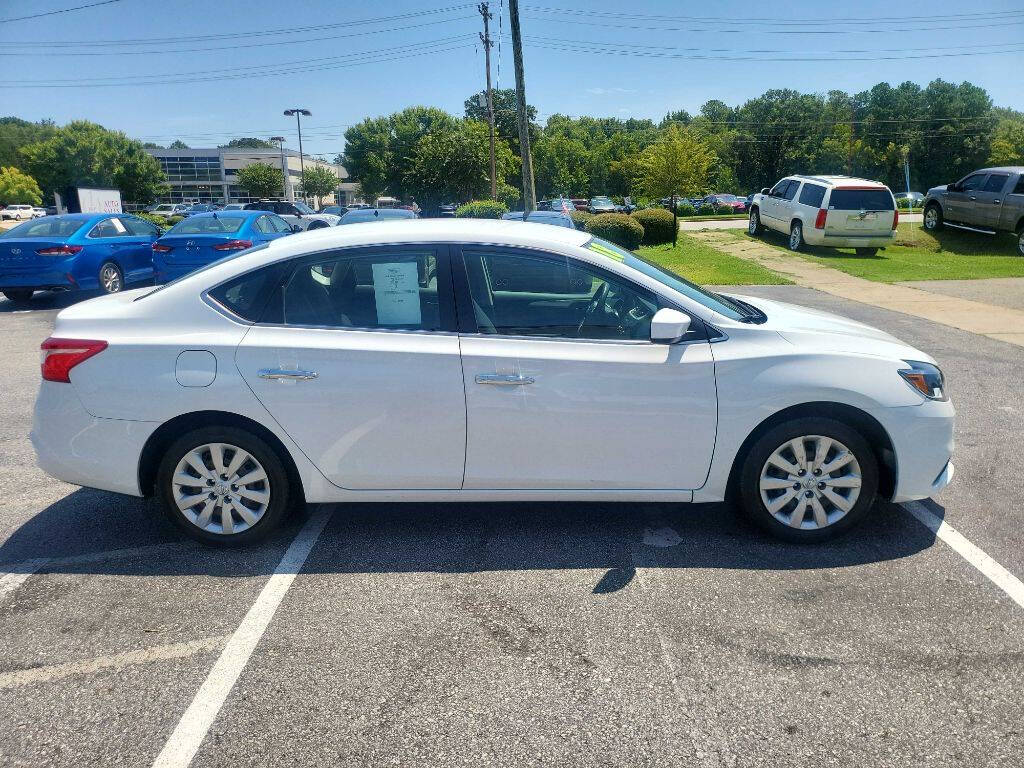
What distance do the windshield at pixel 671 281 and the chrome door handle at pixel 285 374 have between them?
156 cm

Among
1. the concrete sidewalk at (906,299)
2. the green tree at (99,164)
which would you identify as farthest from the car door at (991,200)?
the green tree at (99,164)

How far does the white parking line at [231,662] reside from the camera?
2.58 m

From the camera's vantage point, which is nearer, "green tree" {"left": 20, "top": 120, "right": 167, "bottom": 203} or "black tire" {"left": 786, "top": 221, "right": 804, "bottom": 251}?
"black tire" {"left": 786, "top": 221, "right": 804, "bottom": 251}

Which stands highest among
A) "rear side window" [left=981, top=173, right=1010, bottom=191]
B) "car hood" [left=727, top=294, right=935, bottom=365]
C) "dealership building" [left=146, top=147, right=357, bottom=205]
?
"dealership building" [left=146, top=147, right=357, bottom=205]

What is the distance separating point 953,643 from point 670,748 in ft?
4.64

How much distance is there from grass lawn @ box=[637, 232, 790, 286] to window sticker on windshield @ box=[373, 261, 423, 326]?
35.5 ft

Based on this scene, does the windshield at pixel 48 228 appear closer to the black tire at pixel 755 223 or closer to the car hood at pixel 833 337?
the car hood at pixel 833 337

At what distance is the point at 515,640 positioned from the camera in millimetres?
3205

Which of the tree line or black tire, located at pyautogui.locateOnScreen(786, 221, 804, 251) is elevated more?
the tree line

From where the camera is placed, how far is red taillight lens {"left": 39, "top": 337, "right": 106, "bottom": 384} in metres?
3.87

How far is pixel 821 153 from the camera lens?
275 ft

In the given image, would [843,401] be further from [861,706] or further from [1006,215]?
[1006,215]

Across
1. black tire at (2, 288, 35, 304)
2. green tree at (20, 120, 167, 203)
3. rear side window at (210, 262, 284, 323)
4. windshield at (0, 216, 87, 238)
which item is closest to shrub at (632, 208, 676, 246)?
windshield at (0, 216, 87, 238)

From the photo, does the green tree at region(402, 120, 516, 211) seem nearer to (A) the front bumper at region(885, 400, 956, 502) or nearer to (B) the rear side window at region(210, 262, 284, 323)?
(B) the rear side window at region(210, 262, 284, 323)
